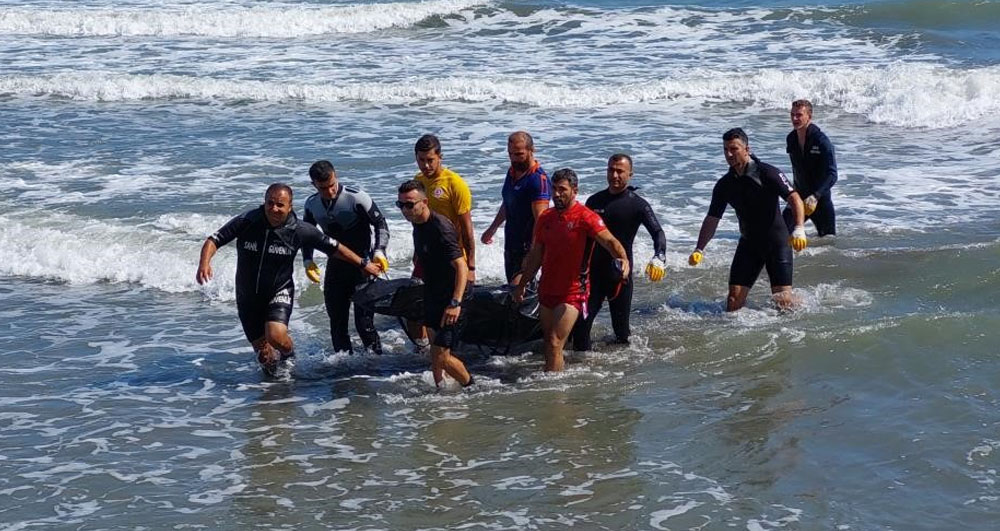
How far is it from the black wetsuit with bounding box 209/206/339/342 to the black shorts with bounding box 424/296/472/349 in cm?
98

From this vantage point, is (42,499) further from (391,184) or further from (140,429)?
(391,184)

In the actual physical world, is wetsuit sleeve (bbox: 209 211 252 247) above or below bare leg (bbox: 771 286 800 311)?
above

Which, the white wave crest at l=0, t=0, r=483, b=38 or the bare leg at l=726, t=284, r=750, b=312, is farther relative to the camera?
the white wave crest at l=0, t=0, r=483, b=38

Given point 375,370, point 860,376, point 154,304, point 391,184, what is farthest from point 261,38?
point 860,376

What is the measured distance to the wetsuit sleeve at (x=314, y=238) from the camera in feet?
33.1

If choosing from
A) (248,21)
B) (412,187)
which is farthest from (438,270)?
(248,21)

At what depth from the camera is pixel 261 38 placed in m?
30.9

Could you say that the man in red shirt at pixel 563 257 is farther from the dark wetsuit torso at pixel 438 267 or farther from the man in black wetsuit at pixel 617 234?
the dark wetsuit torso at pixel 438 267

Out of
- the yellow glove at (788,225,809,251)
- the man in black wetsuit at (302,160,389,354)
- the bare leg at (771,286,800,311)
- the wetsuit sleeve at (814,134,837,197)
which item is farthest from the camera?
the wetsuit sleeve at (814,134,837,197)

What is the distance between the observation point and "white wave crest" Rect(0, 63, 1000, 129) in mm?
21062

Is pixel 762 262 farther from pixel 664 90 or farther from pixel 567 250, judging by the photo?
pixel 664 90

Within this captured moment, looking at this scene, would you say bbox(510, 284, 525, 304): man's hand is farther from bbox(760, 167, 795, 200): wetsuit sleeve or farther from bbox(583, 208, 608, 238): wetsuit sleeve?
bbox(760, 167, 795, 200): wetsuit sleeve

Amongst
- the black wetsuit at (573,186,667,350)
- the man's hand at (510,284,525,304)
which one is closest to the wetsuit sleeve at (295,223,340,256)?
the man's hand at (510,284,525,304)

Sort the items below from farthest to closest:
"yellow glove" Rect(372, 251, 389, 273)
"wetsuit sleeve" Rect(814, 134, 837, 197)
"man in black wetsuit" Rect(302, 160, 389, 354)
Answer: "wetsuit sleeve" Rect(814, 134, 837, 197) < "man in black wetsuit" Rect(302, 160, 389, 354) < "yellow glove" Rect(372, 251, 389, 273)
